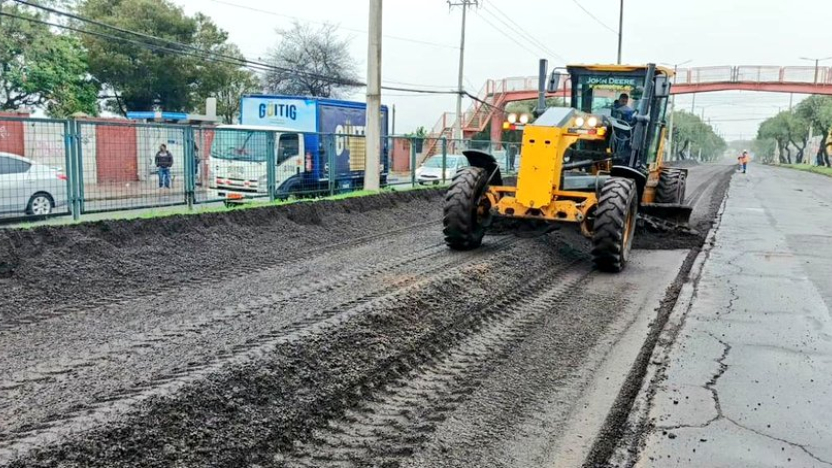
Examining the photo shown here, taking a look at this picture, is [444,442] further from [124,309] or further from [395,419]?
[124,309]

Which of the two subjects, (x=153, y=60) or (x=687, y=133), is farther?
(x=687, y=133)

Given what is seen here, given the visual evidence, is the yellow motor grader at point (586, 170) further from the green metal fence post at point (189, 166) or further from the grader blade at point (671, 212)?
the green metal fence post at point (189, 166)

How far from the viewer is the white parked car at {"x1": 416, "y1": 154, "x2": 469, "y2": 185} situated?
2028 centimetres

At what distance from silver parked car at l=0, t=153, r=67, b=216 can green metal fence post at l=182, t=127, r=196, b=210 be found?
2.26 metres

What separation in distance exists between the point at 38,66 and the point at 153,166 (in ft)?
77.3

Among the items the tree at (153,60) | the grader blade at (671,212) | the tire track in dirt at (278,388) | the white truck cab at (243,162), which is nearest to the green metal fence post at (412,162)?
the white truck cab at (243,162)

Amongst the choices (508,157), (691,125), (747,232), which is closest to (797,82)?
(508,157)

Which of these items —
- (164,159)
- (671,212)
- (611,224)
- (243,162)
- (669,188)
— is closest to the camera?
(611,224)

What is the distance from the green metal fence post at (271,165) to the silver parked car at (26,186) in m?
4.53

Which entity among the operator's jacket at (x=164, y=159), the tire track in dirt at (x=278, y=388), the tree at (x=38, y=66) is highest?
the tree at (x=38, y=66)

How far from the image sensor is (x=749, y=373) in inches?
210

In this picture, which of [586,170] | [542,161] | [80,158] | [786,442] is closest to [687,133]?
[586,170]

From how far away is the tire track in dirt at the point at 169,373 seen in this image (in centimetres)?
370

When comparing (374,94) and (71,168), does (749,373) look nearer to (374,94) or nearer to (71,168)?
(71,168)
